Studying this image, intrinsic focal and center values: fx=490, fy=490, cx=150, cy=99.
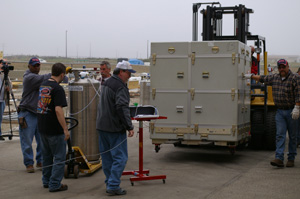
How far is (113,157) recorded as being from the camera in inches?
293

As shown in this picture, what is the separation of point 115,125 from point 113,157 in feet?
1.60

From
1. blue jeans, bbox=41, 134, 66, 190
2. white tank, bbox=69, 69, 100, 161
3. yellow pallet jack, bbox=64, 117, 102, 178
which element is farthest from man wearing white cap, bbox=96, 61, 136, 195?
white tank, bbox=69, 69, 100, 161

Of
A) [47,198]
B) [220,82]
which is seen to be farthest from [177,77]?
[47,198]

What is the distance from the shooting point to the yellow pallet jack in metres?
8.53

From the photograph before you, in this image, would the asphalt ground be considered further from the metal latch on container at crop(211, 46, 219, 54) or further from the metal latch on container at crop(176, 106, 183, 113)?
the metal latch on container at crop(211, 46, 219, 54)

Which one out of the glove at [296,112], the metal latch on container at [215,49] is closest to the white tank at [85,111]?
the metal latch on container at [215,49]

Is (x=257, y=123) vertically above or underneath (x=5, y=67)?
underneath

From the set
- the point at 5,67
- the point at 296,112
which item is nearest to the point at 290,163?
the point at 296,112

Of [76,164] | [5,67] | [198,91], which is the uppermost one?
[5,67]

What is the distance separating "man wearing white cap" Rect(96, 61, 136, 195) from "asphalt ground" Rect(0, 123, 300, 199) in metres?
0.36

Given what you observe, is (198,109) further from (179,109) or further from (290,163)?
(290,163)

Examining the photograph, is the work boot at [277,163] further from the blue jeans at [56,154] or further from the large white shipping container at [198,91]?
the blue jeans at [56,154]

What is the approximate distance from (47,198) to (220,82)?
4.36 meters

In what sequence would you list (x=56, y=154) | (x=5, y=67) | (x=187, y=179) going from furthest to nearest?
(x=5, y=67) → (x=187, y=179) → (x=56, y=154)
